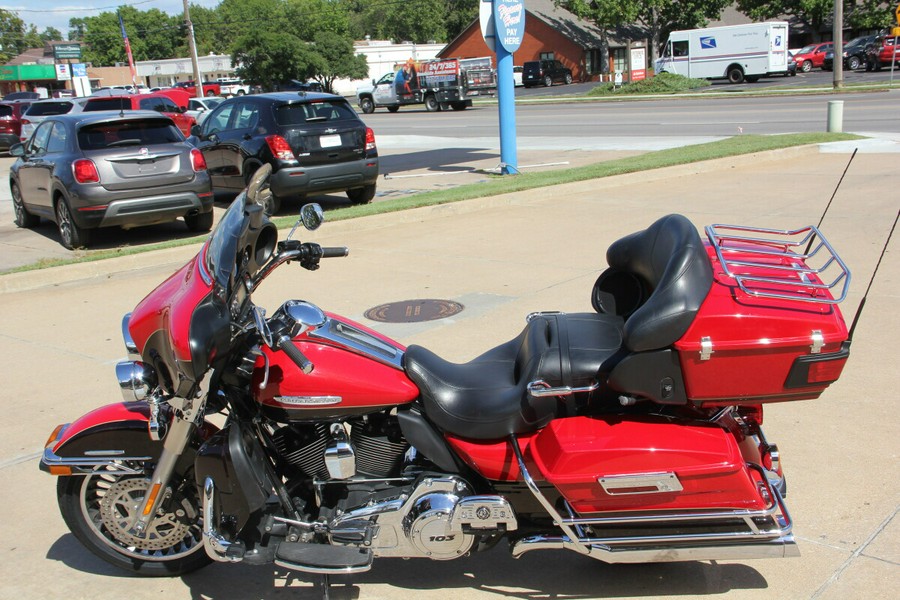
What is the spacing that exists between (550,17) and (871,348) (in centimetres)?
6012

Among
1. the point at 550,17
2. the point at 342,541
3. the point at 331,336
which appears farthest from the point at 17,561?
the point at 550,17

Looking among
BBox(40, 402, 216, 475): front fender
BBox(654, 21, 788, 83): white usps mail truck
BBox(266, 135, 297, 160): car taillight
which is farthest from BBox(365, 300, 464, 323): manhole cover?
BBox(654, 21, 788, 83): white usps mail truck

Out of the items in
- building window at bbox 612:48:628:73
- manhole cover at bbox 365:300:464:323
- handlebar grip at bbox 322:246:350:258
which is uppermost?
building window at bbox 612:48:628:73

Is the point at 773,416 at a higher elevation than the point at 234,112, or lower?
lower

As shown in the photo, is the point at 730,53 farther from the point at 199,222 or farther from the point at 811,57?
the point at 199,222

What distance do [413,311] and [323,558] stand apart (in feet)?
13.5

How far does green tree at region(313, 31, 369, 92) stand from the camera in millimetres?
62406

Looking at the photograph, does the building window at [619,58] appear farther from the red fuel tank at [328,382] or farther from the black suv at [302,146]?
the red fuel tank at [328,382]

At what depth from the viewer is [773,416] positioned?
487cm

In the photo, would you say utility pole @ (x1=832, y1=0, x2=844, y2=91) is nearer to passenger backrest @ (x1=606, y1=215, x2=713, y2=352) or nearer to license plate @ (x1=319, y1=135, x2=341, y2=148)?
license plate @ (x1=319, y1=135, x2=341, y2=148)

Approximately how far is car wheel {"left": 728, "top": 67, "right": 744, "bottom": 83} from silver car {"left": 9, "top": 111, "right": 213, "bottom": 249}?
37.5 m

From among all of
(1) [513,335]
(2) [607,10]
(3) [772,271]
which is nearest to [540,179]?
(1) [513,335]

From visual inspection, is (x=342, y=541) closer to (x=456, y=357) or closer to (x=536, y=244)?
(x=456, y=357)

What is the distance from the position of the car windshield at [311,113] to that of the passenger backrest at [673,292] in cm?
1002
